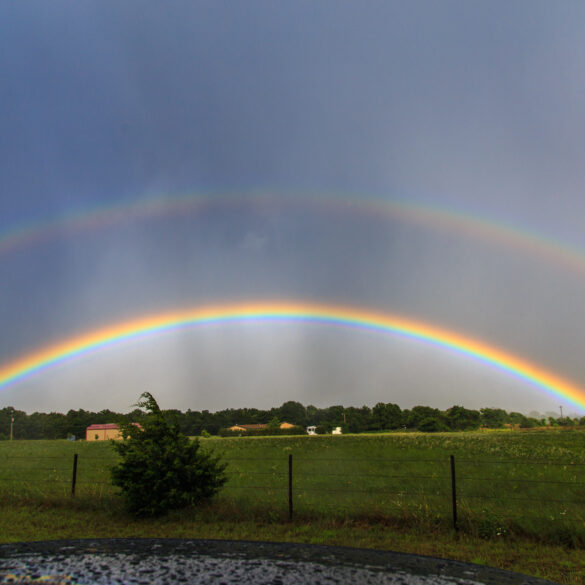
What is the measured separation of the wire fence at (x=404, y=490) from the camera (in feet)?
33.4

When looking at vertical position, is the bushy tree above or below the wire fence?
above

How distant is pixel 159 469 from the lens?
10.6m

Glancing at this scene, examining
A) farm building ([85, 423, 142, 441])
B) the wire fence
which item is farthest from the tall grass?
farm building ([85, 423, 142, 441])

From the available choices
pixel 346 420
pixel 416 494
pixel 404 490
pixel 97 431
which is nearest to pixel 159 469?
pixel 416 494

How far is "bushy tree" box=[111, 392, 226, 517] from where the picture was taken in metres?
10.3

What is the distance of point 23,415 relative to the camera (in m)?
115

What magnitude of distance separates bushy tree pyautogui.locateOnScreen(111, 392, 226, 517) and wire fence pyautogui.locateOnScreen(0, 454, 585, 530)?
763 millimetres

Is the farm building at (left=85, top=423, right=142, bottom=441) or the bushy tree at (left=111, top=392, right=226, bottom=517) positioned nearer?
the bushy tree at (left=111, top=392, right=226, bottom=517)

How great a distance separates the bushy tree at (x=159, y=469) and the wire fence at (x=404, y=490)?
2.50 feet

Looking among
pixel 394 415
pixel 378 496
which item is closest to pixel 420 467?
pixel 378 496

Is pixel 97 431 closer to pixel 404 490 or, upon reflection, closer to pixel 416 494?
pixel 404 490

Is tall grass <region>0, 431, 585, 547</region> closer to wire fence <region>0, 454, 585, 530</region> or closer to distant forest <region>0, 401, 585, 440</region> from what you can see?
wire fence <region>0, 454, 585, 530</region>

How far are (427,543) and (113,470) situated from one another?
265 inches

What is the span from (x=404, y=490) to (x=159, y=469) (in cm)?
1051
